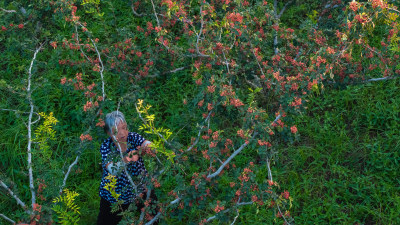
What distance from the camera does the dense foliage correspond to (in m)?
3.28

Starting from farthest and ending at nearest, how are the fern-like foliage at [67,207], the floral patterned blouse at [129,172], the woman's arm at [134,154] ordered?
1. the floral patterned blouse at [129,172]
2. the woman's arm at [134,154]
3. the fern-like foliage at [67,207]

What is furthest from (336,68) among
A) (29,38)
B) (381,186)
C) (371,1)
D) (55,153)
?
(29,38)

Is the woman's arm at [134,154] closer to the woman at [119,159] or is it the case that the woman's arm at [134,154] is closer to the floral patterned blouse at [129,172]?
the woman at [119,159]

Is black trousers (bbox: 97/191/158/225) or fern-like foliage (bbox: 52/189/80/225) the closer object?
fern-like foliage (bbox: 52/189/80/225)

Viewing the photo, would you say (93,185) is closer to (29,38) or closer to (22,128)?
(22,128)

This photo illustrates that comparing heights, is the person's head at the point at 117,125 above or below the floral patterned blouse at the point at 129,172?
above

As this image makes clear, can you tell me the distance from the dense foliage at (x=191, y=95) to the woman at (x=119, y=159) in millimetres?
130

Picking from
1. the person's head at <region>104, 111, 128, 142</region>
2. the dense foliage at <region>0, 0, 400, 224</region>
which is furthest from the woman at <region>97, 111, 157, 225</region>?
the dense foliage at <region>0, 0, 400, 224</region>

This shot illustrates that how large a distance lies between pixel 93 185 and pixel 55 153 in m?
0.64

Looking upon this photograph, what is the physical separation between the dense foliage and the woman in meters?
0.13

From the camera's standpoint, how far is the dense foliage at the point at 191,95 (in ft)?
10.8

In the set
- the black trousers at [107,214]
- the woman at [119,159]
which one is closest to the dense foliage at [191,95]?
the woman at [119,159]

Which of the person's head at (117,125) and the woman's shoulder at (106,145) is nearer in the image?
the person's head at (117,125)

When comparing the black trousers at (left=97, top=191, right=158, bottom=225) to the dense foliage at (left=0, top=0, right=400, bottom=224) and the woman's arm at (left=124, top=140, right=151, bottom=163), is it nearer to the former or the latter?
the dense foliage at (left=0, top=0, right=400, bottom=224)
